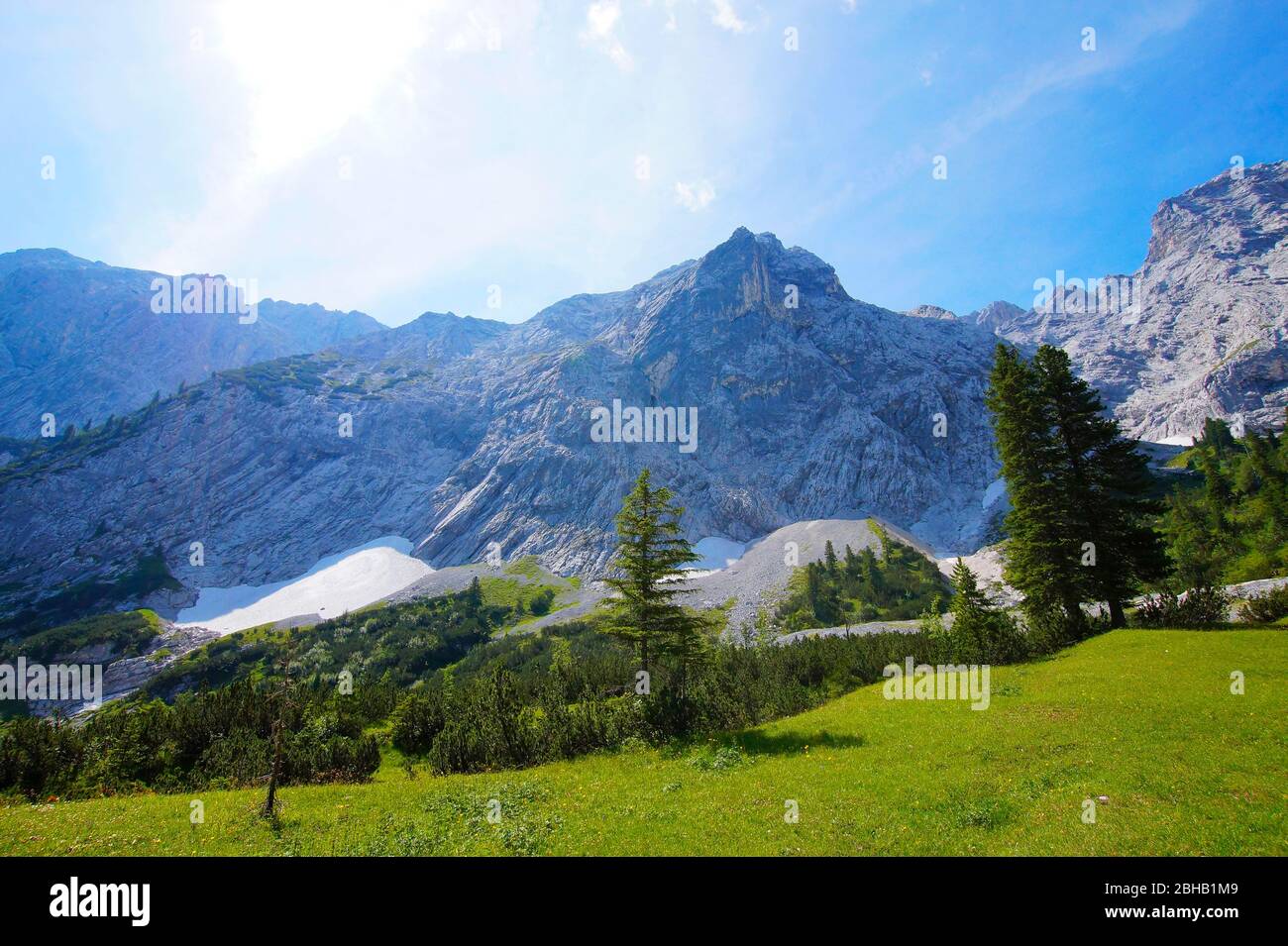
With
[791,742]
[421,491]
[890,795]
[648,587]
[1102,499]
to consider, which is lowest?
[791,742]

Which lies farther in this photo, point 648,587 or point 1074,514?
point 1074,514

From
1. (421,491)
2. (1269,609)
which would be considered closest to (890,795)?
(1269,609)

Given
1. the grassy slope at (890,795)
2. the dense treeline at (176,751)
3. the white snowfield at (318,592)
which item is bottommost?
the white snowfield at (318,592)

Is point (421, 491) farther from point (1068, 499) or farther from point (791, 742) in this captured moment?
point (791, 742)

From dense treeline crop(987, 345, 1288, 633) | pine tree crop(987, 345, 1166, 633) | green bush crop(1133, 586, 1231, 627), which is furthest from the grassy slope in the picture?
pine tree crop(987, 345, 1166, 633)

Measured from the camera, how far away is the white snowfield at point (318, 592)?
5354 inches

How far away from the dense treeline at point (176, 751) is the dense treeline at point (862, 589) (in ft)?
255

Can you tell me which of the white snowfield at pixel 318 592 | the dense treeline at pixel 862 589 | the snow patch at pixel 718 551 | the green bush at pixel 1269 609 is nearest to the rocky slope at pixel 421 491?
the snow patch at pixel 718 551

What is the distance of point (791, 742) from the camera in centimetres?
1953

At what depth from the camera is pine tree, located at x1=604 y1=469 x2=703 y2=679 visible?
26828mm

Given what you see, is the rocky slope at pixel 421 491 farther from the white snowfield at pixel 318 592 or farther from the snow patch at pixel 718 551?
the white snowfield at pixel 318 592

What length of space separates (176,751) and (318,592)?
142861 millimetres
